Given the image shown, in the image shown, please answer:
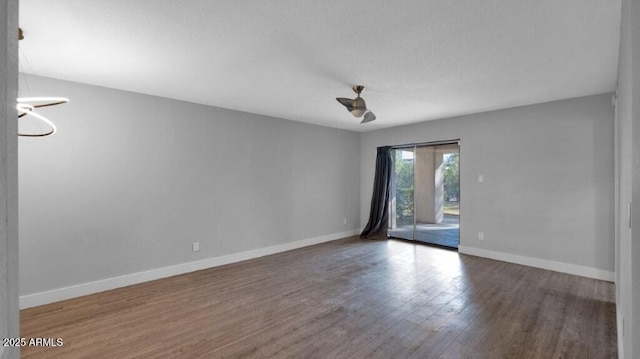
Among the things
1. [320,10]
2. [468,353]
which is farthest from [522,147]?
[320,10]

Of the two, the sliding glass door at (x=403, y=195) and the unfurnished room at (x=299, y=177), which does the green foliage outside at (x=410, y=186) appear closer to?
the sliding glass door at (x=403, y=195)

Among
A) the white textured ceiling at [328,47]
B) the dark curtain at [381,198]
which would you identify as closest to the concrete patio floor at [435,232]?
the dark curtain at [381,198]

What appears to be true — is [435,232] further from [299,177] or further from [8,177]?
[8,177]

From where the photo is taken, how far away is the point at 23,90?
301 centimetres

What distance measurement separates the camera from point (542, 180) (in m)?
4.23

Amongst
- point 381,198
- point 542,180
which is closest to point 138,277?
point 381,198

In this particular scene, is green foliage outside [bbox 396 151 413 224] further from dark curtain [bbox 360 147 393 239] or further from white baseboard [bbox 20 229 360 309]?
white baseboard [bbox 20 229 360 309]

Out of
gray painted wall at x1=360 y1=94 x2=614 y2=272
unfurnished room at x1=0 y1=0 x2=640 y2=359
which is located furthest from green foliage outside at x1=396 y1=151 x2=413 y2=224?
gray painted wall at x1=360 y1=94 x2=614 y2=272

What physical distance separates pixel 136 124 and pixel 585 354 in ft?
16.7

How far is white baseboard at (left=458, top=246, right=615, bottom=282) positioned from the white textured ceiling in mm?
2342

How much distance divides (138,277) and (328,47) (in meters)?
3.59

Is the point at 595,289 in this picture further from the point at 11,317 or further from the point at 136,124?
the point at 136,124

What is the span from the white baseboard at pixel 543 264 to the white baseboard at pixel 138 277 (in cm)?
312

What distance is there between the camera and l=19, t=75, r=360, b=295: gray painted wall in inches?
124
